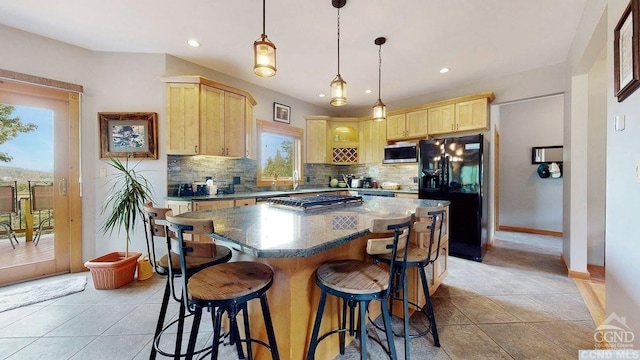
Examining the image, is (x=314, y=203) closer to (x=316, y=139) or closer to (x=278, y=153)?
(x=278, y=153)

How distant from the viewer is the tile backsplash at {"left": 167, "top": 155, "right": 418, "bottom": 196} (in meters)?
3.27

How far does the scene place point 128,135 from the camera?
3.03m

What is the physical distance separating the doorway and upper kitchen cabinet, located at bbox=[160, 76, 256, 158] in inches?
42.3

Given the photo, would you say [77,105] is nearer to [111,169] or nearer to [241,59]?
[111,169]

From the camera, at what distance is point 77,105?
2.92 meters

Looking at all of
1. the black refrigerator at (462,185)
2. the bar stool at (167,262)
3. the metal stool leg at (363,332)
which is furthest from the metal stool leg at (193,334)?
the black refrigerator at (462,185)

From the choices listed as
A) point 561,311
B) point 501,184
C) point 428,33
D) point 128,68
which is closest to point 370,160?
point 428,33

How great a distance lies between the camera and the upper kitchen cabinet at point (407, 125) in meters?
4.36

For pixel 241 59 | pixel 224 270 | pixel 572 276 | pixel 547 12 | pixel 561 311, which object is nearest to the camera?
pixel 224 270

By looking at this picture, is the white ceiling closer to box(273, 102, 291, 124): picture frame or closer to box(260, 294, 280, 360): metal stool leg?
box(273, 102, 291, 124): picture frame

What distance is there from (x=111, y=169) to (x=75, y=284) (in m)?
1.31

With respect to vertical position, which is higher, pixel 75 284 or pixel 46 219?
pixel 46 219

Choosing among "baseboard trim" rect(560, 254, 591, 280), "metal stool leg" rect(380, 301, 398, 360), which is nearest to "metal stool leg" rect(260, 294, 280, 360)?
"metal stool leg" rect(380, 301, 398, 360)

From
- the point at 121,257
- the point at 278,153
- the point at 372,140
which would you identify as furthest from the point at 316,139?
the point at 121,257
